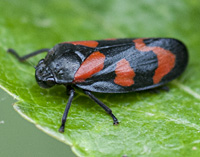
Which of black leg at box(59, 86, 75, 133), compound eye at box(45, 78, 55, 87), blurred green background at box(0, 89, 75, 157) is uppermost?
compound eye at box(45, 78, 55, 87)

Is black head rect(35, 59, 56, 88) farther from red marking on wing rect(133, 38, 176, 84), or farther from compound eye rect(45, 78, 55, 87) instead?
red marking on wing rect(133, 38, 176, 84)

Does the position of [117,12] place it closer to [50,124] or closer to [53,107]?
[53,107]

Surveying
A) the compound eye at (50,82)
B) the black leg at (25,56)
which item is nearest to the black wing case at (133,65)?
the compound eye at (50,82)

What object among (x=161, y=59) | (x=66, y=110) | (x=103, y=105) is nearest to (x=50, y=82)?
(x=66, y=110)

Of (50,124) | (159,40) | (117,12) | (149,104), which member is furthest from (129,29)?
(50,124)

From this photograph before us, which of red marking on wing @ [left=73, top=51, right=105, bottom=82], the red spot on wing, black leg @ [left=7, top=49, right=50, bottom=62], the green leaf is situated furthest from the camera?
black leg @ [left=7, top=49, right=50, bottom=62]

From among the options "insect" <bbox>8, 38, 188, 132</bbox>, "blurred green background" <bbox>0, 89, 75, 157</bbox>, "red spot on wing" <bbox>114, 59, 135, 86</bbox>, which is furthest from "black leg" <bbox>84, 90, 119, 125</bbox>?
"blurred green background" <bbox>0, 89, 75, 157</bbox>

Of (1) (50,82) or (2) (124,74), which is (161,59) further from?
(1) (50,82)
